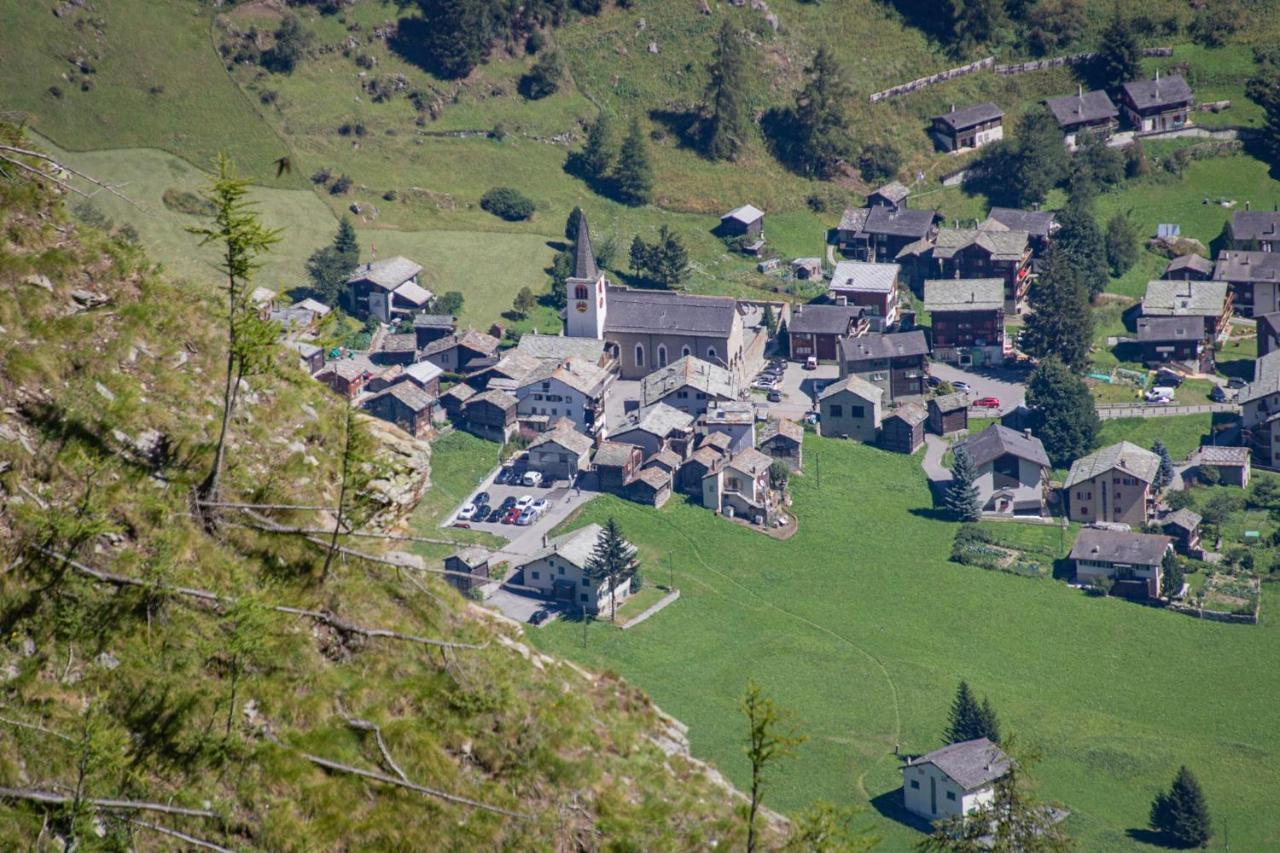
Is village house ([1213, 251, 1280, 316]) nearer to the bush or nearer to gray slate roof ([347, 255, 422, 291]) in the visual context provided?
the bush

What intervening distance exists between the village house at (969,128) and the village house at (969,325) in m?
25.4

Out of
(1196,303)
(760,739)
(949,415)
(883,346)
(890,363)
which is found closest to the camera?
(760,739)

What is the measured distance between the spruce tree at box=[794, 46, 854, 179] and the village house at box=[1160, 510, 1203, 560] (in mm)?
50549

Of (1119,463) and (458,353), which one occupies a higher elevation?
(458,353)

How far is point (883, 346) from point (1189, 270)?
91.3 ft

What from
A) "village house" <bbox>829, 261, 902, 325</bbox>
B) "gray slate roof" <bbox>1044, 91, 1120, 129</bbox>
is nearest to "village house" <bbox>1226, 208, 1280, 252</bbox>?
"gray slate roof" <bbox>1044, 91, 1120, 129</bbox>

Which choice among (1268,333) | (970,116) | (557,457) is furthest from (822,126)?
(557,457)

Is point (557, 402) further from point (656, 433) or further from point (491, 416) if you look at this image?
point (656, 433)

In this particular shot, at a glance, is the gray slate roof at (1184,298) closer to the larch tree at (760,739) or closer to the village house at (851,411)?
the village house at (851,411)

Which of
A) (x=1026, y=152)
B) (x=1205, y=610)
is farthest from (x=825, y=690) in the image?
(x=1026, y=152)

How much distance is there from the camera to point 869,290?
363ft

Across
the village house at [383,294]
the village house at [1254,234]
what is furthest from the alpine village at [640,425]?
the village house at [1254,234]

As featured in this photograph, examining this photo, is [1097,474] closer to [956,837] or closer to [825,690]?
[825,690]

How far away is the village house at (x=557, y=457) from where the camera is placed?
286 ft
